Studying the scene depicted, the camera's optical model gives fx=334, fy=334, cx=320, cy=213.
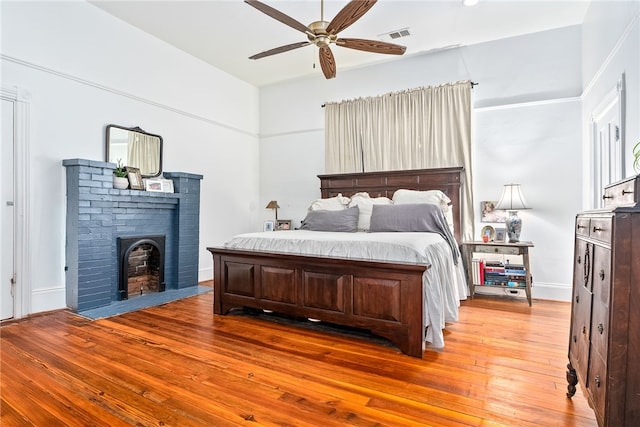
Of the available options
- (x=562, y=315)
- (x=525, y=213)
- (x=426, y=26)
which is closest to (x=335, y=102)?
(x=426, y=26)

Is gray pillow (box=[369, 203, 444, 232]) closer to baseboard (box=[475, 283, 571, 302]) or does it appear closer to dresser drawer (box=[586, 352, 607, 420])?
baseboard (box=[475, 283, 571, 302])

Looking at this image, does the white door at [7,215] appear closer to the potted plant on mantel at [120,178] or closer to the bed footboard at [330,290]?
the potted plant on mantel at [120,178]

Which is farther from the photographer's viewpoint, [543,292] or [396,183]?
[396,183]

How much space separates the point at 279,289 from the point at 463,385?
1.68 metres

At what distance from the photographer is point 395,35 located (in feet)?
14.2

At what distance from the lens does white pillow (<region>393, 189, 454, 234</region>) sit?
3998 millimetres

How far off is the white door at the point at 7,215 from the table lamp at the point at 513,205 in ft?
17.1

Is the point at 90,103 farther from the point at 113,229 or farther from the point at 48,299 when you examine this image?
the point at 48,299

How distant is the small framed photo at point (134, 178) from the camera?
4.07m

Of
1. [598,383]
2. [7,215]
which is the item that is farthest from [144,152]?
[598,383]

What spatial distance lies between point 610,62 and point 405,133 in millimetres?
2312

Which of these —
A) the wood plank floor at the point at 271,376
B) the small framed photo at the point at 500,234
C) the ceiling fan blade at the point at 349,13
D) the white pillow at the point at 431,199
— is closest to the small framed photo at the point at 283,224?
the white pillow at the point at 431,199

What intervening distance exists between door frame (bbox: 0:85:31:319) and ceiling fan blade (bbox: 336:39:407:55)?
3.15 metres

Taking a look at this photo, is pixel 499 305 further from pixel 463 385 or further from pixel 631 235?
pixel 631 235
